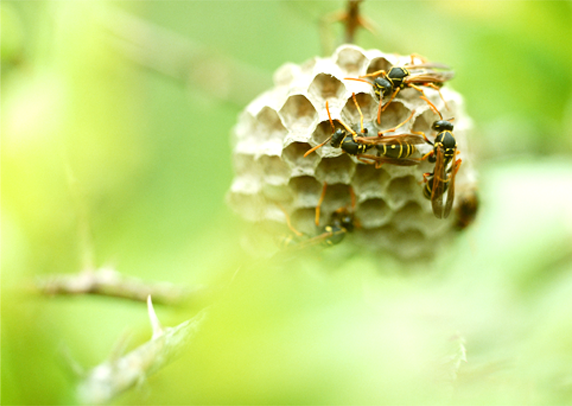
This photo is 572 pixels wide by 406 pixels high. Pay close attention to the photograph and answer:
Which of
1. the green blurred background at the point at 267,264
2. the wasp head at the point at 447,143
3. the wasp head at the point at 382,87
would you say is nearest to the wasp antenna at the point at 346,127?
the wasp head at the point at 382,87

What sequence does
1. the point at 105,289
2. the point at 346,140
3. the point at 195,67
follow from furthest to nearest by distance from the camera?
the point at 195,67 < the point at 105,289 < the point at 346,140

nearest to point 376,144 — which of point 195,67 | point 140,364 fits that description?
point 140,364

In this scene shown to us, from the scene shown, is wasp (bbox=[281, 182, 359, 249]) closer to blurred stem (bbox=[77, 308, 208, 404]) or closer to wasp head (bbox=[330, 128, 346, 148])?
wasp head (bbox=[330, 128, 346, 148])

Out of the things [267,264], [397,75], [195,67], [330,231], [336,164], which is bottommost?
[267,264]

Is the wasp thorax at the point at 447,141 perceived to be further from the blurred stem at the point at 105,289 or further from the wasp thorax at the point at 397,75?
the blurred stem at the point at 105,289

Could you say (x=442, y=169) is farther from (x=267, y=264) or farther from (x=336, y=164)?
(x=267, y=264)

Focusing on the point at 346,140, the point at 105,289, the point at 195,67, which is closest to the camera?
the point at 346,140

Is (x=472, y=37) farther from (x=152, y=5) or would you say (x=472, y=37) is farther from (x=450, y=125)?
(x=152, y=5)
